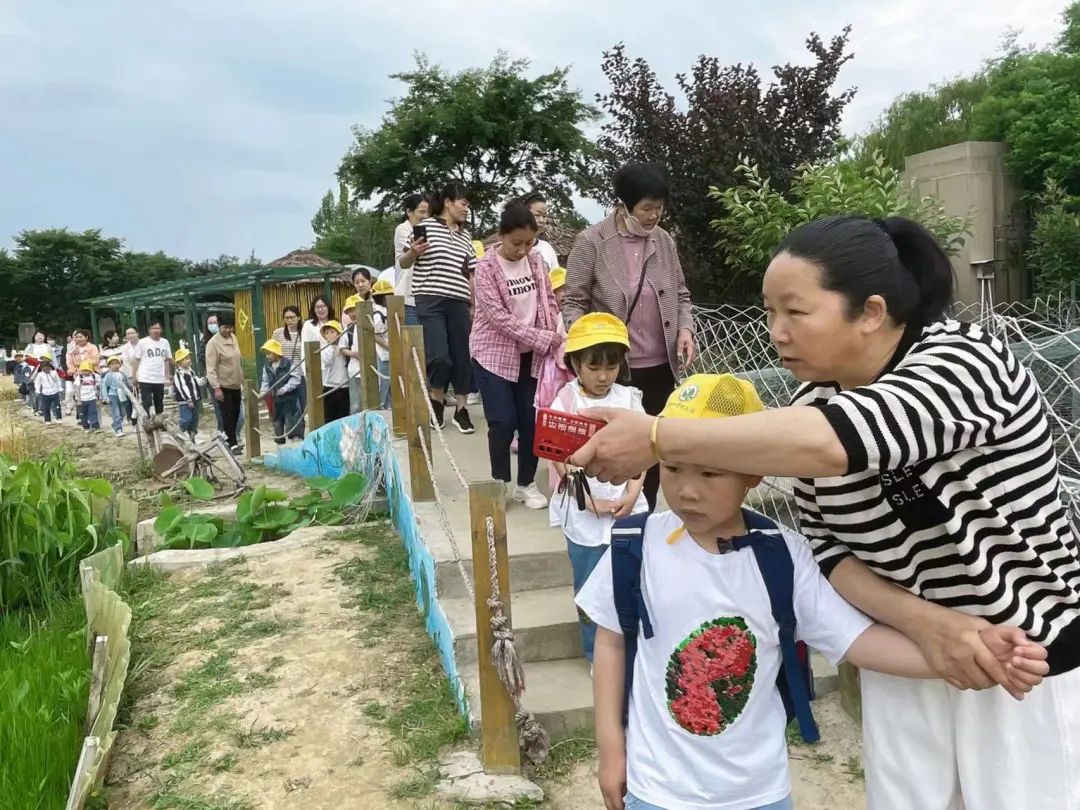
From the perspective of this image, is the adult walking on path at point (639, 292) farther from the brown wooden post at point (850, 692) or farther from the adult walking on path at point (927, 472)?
the adult walking on path at point (927, 472)

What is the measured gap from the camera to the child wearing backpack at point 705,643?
5.06 ft

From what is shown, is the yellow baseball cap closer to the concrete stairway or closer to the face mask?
the concrete stairway

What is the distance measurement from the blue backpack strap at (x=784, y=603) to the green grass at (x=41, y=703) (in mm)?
2658

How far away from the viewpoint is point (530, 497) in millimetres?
4664

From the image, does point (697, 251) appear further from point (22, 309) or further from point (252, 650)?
point (22, 309)

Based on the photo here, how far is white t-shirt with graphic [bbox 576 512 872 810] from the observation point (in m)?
1.56

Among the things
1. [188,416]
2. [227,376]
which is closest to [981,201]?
[227,376]

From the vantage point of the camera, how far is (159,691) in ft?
12.6

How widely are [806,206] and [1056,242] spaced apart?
13.1 feet

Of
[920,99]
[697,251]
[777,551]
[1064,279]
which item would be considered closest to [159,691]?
[777,551]

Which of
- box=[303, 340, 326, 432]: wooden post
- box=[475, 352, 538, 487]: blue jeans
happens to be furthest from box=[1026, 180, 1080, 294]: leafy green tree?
box=[303, 340, 326, 432]: wooden post

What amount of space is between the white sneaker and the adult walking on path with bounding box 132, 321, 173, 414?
9.02 meters

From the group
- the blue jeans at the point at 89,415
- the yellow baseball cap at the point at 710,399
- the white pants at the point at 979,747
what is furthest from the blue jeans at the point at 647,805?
the blue jeans at the point at 89,415

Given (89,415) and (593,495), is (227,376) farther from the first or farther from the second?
(593,495)
